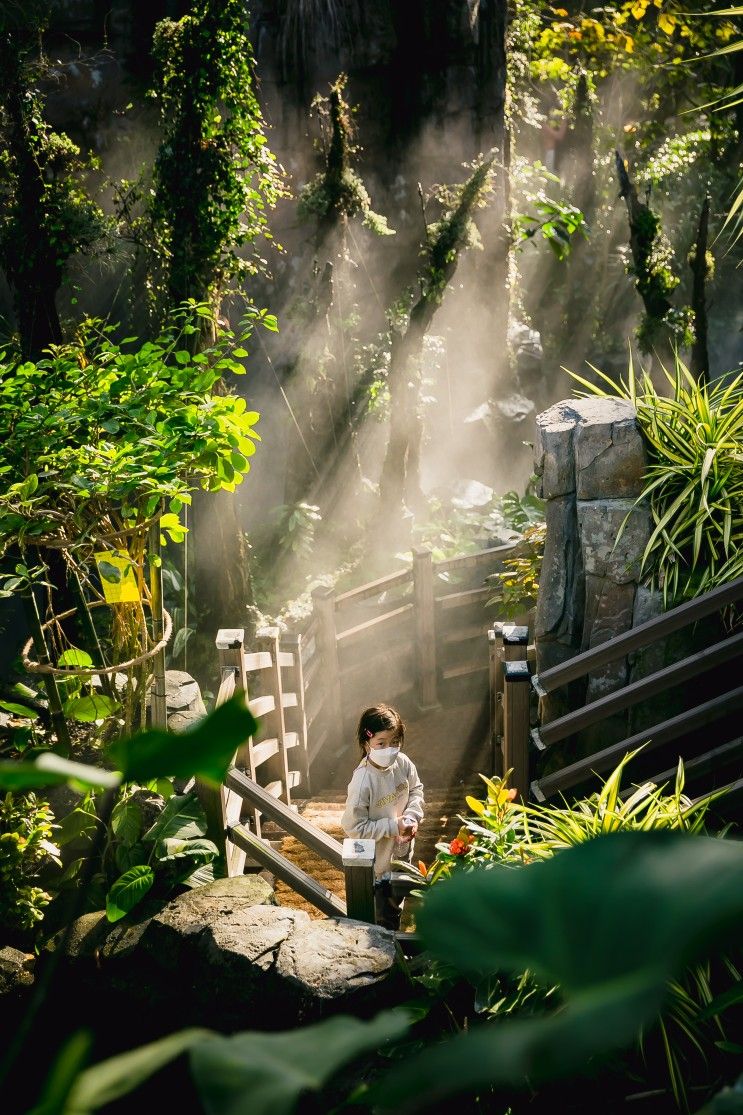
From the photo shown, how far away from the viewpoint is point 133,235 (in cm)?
713

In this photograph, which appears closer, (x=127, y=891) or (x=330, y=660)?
(x=127, y=891)

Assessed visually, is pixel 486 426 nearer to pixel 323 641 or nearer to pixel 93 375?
pixel 323 641

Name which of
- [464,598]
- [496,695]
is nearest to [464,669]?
[464,598]

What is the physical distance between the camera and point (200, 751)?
0.50m

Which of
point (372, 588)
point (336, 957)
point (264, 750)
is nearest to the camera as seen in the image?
point (336, 957)

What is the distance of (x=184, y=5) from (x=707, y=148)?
291 inches

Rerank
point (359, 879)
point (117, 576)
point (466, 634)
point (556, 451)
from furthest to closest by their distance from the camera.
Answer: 1. point (466, 634)
2. point (556, 451)
3. point (117, 576)
4. point (359, 879)

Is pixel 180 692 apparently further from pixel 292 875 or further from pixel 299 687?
pixel 292 875

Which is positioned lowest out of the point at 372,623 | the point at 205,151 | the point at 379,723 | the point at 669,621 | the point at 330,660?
the point at 330,660

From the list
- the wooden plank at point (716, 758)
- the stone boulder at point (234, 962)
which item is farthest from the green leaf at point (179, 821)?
the wooden plank at point (716, 758)

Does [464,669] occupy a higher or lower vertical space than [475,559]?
lower

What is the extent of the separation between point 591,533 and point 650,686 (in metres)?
1.03

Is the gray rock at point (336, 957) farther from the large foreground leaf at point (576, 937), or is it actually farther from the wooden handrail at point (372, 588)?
the wooden handrail at point (372, 588)

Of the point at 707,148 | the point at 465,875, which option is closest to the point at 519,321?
the point at 707,148
